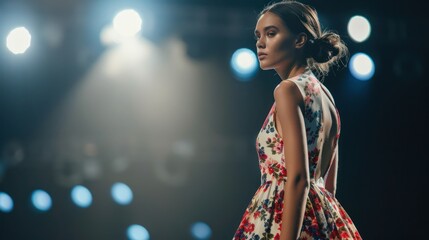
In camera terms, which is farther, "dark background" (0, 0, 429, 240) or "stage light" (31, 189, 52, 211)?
"stage light" (31, 189, 52, 211)

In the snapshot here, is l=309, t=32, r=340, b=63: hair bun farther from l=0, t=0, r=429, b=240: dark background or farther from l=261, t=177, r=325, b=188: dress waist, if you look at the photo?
l=0, t=0, r=429, b=240: dark background

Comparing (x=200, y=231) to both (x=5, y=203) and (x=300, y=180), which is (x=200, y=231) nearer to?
(x=5, y=203)

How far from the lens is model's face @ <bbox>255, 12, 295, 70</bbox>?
1771 millimetres

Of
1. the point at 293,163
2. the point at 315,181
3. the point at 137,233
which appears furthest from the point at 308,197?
the point at 137,233

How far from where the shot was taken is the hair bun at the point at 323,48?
72.6 inches

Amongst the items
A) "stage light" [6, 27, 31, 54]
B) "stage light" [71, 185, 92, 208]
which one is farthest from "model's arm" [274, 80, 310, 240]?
"stage light" [71, 185, 92, 208]

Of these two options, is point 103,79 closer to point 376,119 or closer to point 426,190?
point 376,119

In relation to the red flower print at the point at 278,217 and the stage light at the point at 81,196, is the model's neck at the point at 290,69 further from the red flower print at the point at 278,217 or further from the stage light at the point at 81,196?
the stage light at the point at 81,196

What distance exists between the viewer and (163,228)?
19.0 ft

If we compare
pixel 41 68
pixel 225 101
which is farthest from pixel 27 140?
pixel 225 101

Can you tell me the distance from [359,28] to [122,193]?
2.70m

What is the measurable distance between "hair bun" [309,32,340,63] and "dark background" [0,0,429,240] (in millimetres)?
3580

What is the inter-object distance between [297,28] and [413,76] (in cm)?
412

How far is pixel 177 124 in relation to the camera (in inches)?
225
